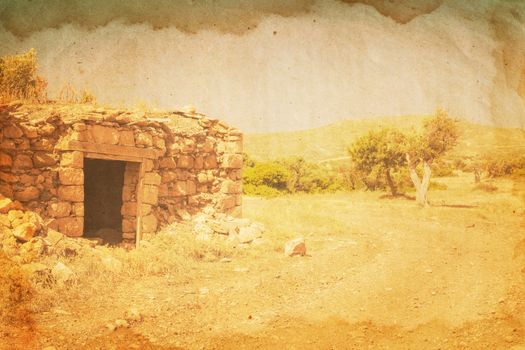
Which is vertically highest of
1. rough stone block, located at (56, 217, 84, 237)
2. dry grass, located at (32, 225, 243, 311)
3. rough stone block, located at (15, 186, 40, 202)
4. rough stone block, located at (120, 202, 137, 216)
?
rough stone block, located at (15, 186, 40, 202)

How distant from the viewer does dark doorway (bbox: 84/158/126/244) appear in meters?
9.44

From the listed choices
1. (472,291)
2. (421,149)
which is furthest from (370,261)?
(421,149)

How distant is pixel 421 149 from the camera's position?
14844 mm

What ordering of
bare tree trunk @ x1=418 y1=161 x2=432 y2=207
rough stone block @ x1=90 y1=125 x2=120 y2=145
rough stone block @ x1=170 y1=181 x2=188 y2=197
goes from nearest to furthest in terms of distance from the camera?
rough stone block @ x1=90 y1=125 x2=120 y2=145
rough stone block @ x1=170 y1=181 x2=188 y2=197
bare tree trunk @ x1=418 y1=161 x2=432 y2=207

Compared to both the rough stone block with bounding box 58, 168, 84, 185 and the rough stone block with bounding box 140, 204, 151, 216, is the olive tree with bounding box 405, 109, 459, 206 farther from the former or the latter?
the rough stone block with bounding box 58, 168, 84, 185

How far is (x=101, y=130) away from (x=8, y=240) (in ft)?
8.06

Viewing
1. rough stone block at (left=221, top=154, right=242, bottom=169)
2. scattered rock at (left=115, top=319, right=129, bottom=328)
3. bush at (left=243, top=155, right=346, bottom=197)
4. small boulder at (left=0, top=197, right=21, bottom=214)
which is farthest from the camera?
bush at (left=243, top=155, right=346, bottom=197)

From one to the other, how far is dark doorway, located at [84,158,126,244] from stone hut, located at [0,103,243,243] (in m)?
0.02

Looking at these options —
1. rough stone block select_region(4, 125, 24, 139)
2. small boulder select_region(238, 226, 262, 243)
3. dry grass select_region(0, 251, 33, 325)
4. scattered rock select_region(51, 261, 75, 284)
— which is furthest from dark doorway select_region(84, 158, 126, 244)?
dry grass select_region(0, 251, 33, 325)

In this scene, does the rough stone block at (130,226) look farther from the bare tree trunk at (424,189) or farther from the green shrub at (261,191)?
the bare tree trunk at (424,189)

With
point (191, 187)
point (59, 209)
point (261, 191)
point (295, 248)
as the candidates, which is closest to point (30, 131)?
point (59, 209)

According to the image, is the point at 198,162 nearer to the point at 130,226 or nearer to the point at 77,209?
the point at 130,226

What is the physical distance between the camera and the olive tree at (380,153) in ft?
57.7

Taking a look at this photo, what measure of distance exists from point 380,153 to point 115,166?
12.8m
